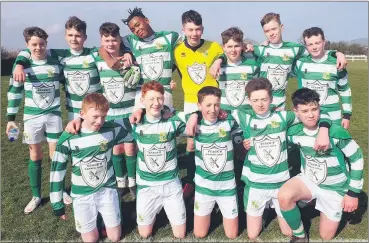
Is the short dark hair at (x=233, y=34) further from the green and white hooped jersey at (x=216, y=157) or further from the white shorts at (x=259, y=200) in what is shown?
the white shorts at (x=259, y=200)

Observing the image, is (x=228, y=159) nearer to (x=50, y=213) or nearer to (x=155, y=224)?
(x=155, y=224)

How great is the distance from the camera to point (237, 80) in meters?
4.99

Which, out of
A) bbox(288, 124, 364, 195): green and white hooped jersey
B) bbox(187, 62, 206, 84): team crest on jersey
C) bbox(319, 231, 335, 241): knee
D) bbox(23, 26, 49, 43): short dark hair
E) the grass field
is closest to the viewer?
bbox(288, 124, 364, 195): green and white hooped jersey

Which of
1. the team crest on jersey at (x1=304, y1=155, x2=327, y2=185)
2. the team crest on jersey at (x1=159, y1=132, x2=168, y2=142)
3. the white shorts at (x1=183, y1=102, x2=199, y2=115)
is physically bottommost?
the team crest on jersey at (x1=304, y1=155, x2=327, y2=185)

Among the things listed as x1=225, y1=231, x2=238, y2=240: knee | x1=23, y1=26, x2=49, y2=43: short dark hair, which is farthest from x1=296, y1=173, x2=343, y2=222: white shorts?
x1=23, y1=26, x2=49, y2=43: short dark hair

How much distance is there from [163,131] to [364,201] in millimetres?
3101

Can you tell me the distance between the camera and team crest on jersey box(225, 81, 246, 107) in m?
5.00

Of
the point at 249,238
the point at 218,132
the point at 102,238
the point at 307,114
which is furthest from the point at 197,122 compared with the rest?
the point at 102,238

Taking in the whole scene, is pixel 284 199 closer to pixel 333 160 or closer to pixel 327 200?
pixel 327 200

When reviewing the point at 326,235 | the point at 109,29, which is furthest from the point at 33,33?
the point at 326,235

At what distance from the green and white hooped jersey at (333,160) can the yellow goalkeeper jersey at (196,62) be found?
157 centimetres

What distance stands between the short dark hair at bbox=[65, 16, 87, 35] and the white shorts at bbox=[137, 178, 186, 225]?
7.73ft

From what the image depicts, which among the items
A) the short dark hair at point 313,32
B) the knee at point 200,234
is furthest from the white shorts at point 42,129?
the short dark hair at point 313,32

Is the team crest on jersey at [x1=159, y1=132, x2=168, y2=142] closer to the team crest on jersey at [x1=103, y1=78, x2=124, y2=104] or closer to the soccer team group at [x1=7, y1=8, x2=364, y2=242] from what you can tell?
the soccer team group at [x1=7, y1=8, x2=364, y2=242]
